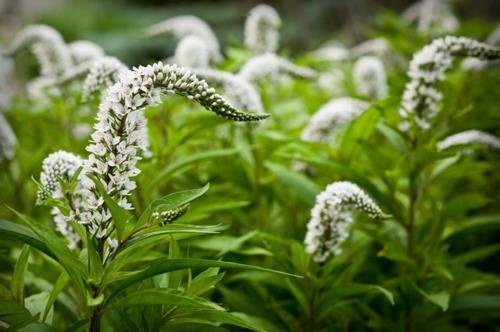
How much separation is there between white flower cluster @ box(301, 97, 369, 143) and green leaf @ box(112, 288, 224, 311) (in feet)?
4.55

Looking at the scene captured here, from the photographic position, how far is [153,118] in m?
3.04

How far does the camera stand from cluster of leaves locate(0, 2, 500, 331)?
157 cm

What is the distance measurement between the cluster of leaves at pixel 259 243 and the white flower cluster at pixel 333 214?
0.34ft

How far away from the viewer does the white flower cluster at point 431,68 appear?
2217mm

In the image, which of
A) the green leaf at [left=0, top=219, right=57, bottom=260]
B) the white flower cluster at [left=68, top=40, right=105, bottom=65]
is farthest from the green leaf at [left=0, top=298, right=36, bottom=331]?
the white flower cluster at [left=68, top=40, right=105, bottom=65]

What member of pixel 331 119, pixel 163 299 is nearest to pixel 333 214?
pixel 163 299

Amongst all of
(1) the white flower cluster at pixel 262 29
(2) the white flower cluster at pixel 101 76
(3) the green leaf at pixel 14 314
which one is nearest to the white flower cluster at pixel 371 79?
(1) the white flower cluster at pixel 262 29

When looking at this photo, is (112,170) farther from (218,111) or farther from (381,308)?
(381,308)

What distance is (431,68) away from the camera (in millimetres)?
2273

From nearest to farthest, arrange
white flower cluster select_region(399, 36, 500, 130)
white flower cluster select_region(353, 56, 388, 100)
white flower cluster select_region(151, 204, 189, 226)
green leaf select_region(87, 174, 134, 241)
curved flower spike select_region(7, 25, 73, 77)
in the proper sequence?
1. green leaf select_region(87, 174, 134, 241)
2. white flower cluster select_region(151, 204, 189, 226)
3. white flower cluster select_region(399, 36, 500, 130)
4. curved flower spike select_region(7, 25, 73, 77)
5. white flower cluster select_region(353, 56, 388, 100)

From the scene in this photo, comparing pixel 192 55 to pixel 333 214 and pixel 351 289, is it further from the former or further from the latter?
pixel 351 289

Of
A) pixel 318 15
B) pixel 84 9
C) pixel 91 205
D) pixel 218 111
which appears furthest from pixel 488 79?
pixel 84 9

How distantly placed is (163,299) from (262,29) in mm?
2491

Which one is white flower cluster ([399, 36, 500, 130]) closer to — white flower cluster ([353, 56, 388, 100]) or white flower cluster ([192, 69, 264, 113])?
white flower cluster ([192, 69, 264, 113])
